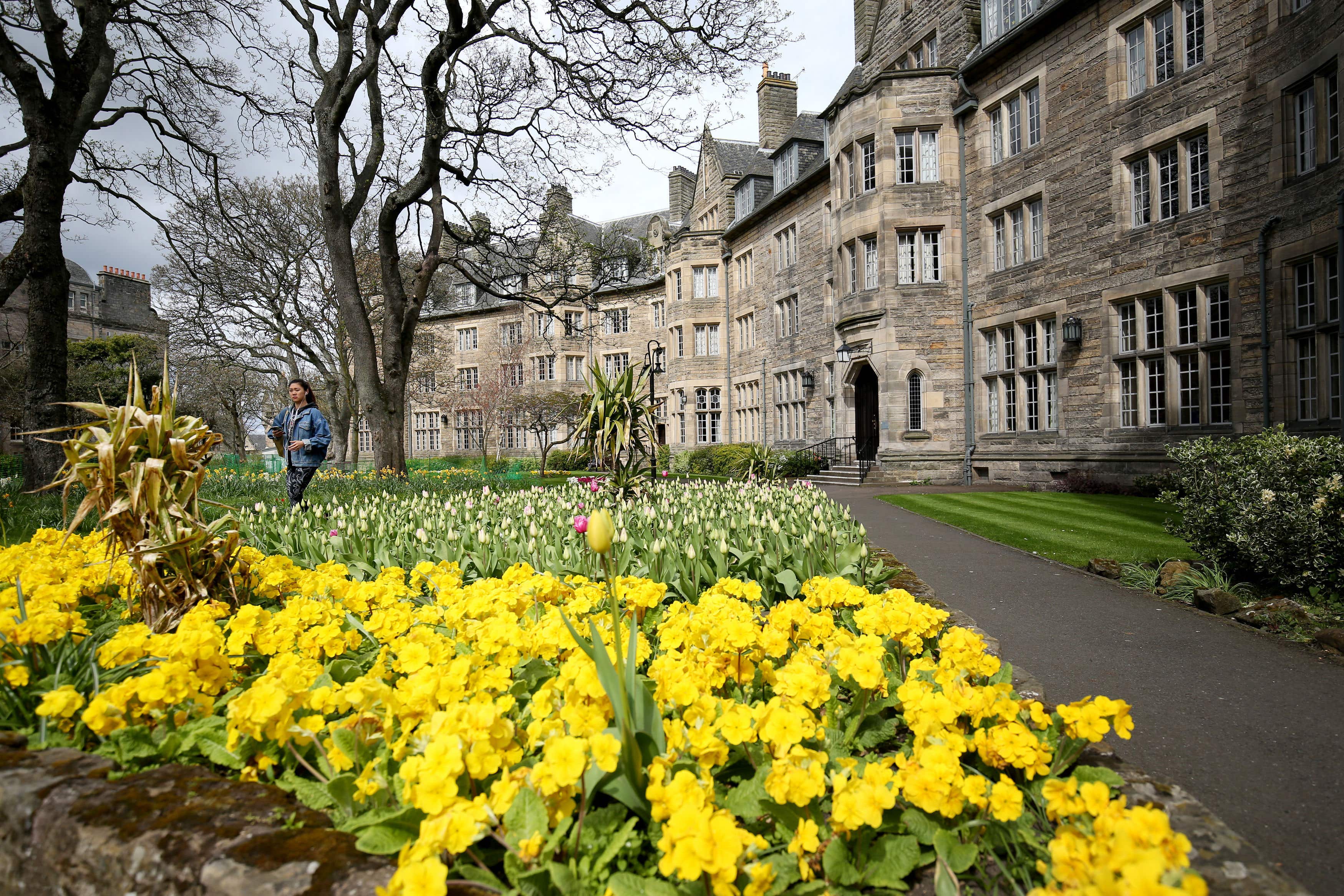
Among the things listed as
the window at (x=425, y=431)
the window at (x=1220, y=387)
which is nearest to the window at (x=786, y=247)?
the window at (x=1220, y=387)

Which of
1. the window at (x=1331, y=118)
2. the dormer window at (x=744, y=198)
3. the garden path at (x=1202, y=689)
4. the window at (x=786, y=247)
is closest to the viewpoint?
the garden path at (x=1202, y=689)

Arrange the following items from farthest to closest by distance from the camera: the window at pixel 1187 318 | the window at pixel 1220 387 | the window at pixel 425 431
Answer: the window at pixel 425 431 → the window at pixel 1187 318 → the window at pixel 1220 387

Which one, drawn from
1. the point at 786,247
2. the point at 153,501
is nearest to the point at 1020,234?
the point at 786,247

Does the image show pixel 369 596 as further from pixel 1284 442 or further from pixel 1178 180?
pixel 1178 180

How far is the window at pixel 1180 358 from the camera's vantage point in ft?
41.2

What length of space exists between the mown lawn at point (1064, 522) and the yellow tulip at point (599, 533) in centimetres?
734

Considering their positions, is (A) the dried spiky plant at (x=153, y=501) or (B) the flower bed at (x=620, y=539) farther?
(B) the flower bed at (x=620, y=539)

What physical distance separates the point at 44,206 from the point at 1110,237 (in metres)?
18.2

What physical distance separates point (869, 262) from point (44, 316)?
17.8m

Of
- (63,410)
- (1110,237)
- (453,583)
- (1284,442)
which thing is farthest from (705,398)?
(453,583)

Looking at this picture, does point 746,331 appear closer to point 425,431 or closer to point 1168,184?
point 1168,184

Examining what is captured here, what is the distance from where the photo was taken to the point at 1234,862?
151cm

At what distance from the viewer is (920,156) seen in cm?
1903

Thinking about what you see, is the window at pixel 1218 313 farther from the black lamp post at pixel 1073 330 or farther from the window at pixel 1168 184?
the black lamp post at pixel 1073 330
